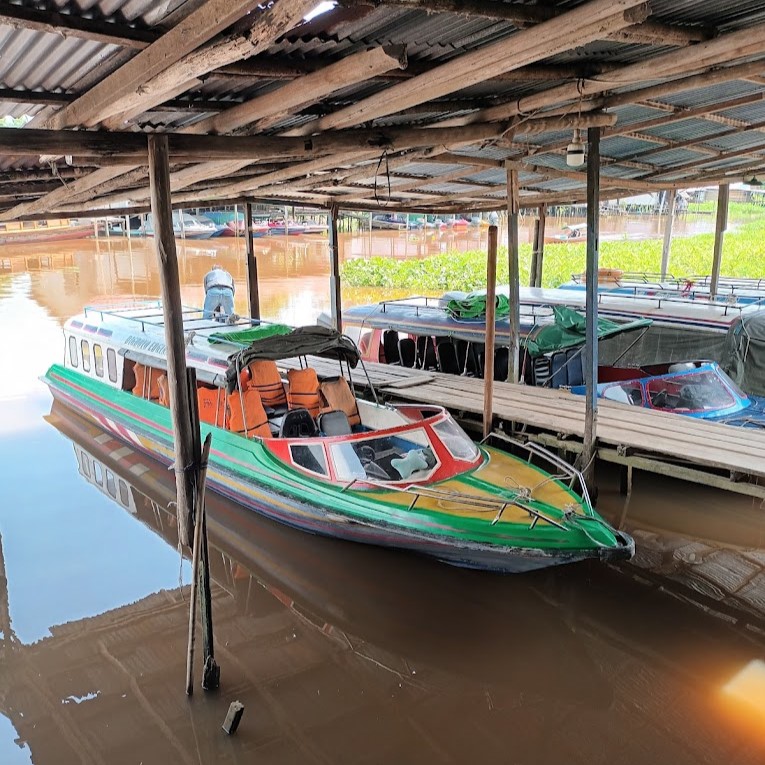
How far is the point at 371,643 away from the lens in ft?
19.5

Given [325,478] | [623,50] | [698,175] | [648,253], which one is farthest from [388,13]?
[648,253]

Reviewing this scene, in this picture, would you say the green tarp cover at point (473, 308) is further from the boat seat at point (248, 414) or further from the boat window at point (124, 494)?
the boat window at point (124, 494)

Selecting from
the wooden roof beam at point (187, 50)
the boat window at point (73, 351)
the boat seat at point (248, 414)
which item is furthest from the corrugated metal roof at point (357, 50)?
the boat window at point (73, 351)

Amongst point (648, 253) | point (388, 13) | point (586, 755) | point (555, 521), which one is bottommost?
point (586, 755)

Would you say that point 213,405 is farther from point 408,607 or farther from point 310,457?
point 408,607

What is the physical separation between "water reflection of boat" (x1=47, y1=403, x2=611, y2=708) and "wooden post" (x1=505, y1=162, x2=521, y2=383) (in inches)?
158

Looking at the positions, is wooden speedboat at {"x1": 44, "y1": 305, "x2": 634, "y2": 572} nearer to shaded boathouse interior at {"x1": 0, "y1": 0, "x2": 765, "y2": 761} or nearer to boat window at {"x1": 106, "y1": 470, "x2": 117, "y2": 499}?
boat window at {"x1": 106, "y1": 470, "x2": 117, "y2": 499}

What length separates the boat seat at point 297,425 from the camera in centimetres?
794

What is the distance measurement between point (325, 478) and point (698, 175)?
8.57 metres

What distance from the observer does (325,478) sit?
23.0ft

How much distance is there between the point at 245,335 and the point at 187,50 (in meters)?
6.83

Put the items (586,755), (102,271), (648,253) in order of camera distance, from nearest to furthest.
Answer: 1. (586,755)
2. (648,253)
3. (102,271)

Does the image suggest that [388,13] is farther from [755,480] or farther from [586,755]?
[755,480]

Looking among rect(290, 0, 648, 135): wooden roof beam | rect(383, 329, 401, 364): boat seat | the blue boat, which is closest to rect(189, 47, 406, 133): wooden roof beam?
rect(290, 0, 648, 135): wooden roof beam
